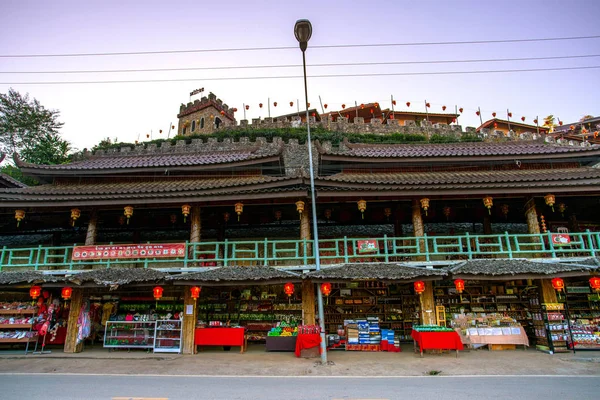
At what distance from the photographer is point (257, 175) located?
1941cm

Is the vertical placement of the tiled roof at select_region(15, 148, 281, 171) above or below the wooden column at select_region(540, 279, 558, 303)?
above

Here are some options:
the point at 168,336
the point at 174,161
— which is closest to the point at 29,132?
the point at 174,161

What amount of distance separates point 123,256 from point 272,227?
23.5 feet

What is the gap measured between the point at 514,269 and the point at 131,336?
568 inches

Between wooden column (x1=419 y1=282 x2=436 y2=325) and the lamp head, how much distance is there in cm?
1001

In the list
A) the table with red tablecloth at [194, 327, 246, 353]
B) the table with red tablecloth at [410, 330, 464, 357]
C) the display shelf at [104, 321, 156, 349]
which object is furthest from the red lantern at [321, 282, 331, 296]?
the display shelf at [104, 321, 156, 349]

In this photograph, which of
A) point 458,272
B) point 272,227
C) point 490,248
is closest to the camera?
point 458,272

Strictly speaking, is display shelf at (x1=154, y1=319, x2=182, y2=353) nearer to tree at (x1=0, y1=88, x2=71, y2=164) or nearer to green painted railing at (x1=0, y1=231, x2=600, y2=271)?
green painted railing at (x1=0, y1=231, x2=600, y2=271)

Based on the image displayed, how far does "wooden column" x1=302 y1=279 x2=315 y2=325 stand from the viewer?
13.9 metres

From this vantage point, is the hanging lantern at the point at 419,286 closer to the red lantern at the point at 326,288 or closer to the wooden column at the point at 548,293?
the red lantern at the point at 326,288

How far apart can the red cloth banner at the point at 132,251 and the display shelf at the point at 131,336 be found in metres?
2.59

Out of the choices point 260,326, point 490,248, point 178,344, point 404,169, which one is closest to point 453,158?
point 404,169

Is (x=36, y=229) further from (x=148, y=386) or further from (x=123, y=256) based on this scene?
(x=148, y=386)

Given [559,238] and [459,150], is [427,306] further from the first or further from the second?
[459,150]
